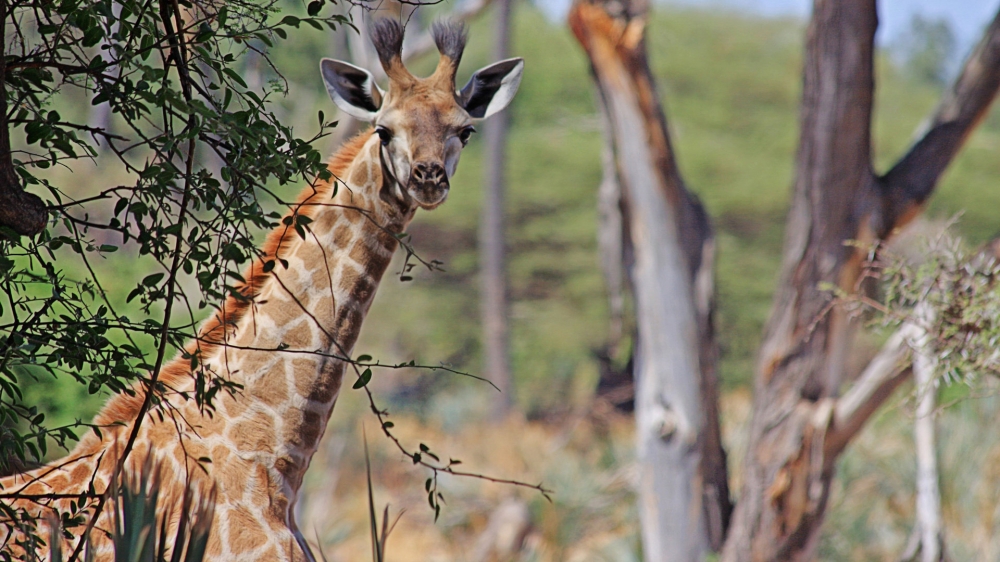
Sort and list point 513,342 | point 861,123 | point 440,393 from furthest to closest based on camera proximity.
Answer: point 513,342 → point 440,393 → point 861,123

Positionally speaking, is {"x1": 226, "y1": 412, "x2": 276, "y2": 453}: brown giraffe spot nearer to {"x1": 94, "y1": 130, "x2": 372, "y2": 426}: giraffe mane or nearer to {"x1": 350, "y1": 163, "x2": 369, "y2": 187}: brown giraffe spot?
{"x1": 94, "y1": 130, "x2": 372, "y2": 426}: giraffe mane

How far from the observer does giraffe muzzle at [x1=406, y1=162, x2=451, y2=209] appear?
10.0ft

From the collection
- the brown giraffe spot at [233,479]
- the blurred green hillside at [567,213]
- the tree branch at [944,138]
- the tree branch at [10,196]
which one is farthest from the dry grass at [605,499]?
the tree branch at [10,196]

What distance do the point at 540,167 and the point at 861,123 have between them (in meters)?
17.7

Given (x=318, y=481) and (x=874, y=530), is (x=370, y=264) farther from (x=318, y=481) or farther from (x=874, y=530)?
(x=318, y=481)

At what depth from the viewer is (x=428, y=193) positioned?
305 cm

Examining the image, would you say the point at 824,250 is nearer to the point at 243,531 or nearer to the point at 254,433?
the point at 254,433

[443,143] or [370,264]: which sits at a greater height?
[443,143]

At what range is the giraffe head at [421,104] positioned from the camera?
122 inches

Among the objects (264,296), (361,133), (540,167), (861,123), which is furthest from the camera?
(540,167)

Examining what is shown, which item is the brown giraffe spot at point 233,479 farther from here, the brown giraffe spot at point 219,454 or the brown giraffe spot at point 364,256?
the brown giraffe spot at point 364,256

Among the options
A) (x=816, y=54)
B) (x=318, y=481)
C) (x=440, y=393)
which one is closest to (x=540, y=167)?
(x=440, y=393)

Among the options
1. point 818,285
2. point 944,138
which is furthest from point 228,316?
point 944,138

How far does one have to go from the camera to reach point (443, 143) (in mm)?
3189
